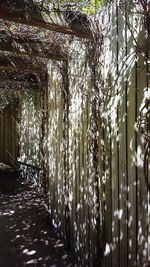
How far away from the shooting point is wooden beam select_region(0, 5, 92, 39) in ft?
8.01

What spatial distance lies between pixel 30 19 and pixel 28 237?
9.90 ft

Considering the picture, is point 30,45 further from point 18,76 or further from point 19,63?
point 18,76

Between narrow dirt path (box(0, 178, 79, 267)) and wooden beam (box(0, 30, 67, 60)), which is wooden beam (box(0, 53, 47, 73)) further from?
narrow dirt path (box(0, 178, 79, 267))

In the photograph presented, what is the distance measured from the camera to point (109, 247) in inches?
98.9

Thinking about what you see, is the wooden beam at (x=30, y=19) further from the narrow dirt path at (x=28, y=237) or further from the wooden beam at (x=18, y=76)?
the wooden beam at (x=18, y=76)

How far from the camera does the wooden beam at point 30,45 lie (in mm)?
3474

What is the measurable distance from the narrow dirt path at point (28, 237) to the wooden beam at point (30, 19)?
254 centimetres

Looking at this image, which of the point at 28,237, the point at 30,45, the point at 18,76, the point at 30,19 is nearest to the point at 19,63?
the point at 30,45

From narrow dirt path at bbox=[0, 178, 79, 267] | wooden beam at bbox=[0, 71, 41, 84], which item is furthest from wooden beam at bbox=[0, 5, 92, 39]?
wooden beam at bbox=[0, 71, 41, 84]

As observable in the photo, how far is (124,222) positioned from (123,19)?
1.58m

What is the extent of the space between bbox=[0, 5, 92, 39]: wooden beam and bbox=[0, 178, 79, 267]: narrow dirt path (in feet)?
8.35

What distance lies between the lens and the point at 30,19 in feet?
8.45

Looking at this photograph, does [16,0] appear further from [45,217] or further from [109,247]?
[45,217]

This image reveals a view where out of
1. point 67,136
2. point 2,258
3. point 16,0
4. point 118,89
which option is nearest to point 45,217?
point 2,258
